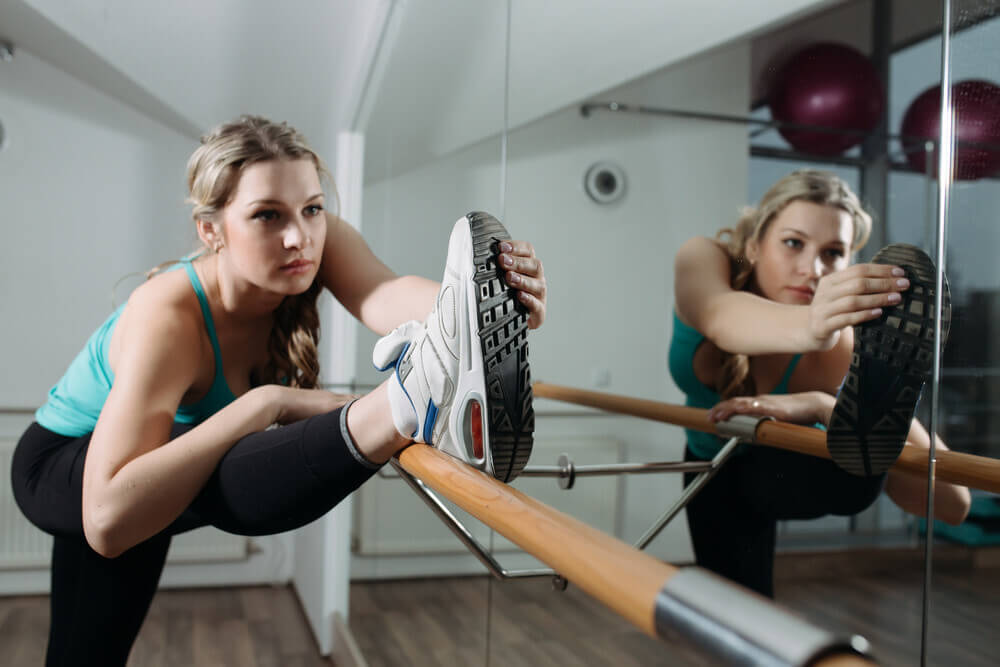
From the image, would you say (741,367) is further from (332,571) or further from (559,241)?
(332,571)

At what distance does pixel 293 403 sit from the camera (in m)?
1.13

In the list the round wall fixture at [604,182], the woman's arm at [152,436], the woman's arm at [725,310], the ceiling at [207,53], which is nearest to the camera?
the woman's arm at [725,310]

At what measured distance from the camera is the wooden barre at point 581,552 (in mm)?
396

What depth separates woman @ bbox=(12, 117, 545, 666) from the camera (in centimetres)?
88

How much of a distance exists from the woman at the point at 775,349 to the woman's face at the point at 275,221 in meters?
0.75

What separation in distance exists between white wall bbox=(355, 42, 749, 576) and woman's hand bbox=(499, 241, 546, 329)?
0.14 meters

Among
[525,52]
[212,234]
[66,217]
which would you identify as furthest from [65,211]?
[525,52]

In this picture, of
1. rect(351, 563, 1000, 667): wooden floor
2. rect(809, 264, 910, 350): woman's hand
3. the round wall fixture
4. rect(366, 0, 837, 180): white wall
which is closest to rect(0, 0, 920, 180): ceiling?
rect(366, 0, 837, 180): white wall

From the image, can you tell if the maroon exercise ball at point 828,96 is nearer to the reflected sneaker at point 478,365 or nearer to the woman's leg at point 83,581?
the reflected sneaker at point 478,365

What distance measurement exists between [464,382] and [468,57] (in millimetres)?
898

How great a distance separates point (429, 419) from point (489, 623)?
23.6 inches

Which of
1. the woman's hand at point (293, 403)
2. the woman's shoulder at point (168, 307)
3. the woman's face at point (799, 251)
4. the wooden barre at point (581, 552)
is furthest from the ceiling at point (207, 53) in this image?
the wooden barre at point (581, 552)

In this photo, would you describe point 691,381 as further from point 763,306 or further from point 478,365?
point 478,365

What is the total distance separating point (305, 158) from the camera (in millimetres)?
1366
